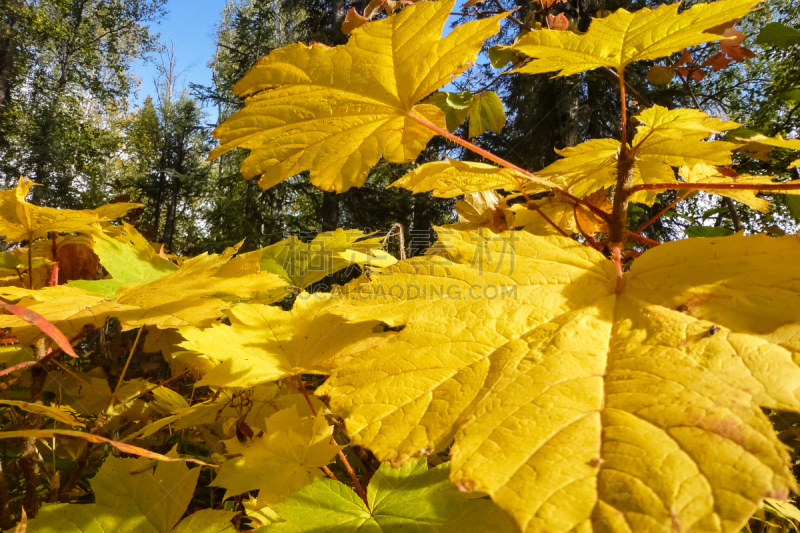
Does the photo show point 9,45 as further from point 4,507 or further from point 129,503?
point 129,503

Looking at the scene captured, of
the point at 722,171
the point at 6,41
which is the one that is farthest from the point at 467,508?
the point at 6,41

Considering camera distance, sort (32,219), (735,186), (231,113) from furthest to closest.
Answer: (231,113) < (32,219) < (735,186)

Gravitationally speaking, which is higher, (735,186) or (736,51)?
(736,51)

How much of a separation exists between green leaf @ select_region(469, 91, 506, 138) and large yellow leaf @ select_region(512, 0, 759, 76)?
1.42 ft

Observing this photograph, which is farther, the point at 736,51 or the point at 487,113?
the point at 736,51

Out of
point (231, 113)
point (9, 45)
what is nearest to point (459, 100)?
point (231, 113)

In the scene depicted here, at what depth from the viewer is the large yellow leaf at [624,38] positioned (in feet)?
1.37

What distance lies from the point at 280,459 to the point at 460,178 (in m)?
0.49

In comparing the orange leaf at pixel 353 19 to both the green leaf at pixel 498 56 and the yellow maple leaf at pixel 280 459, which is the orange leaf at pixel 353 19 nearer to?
the green leaf at pixel 498 56

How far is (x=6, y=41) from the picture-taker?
31.3ft

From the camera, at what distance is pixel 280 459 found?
0.63m

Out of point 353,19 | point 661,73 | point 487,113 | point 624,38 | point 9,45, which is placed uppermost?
point 9,45

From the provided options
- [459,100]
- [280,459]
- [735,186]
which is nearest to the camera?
[735,186]

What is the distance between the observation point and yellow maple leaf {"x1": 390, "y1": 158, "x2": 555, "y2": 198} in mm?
454
